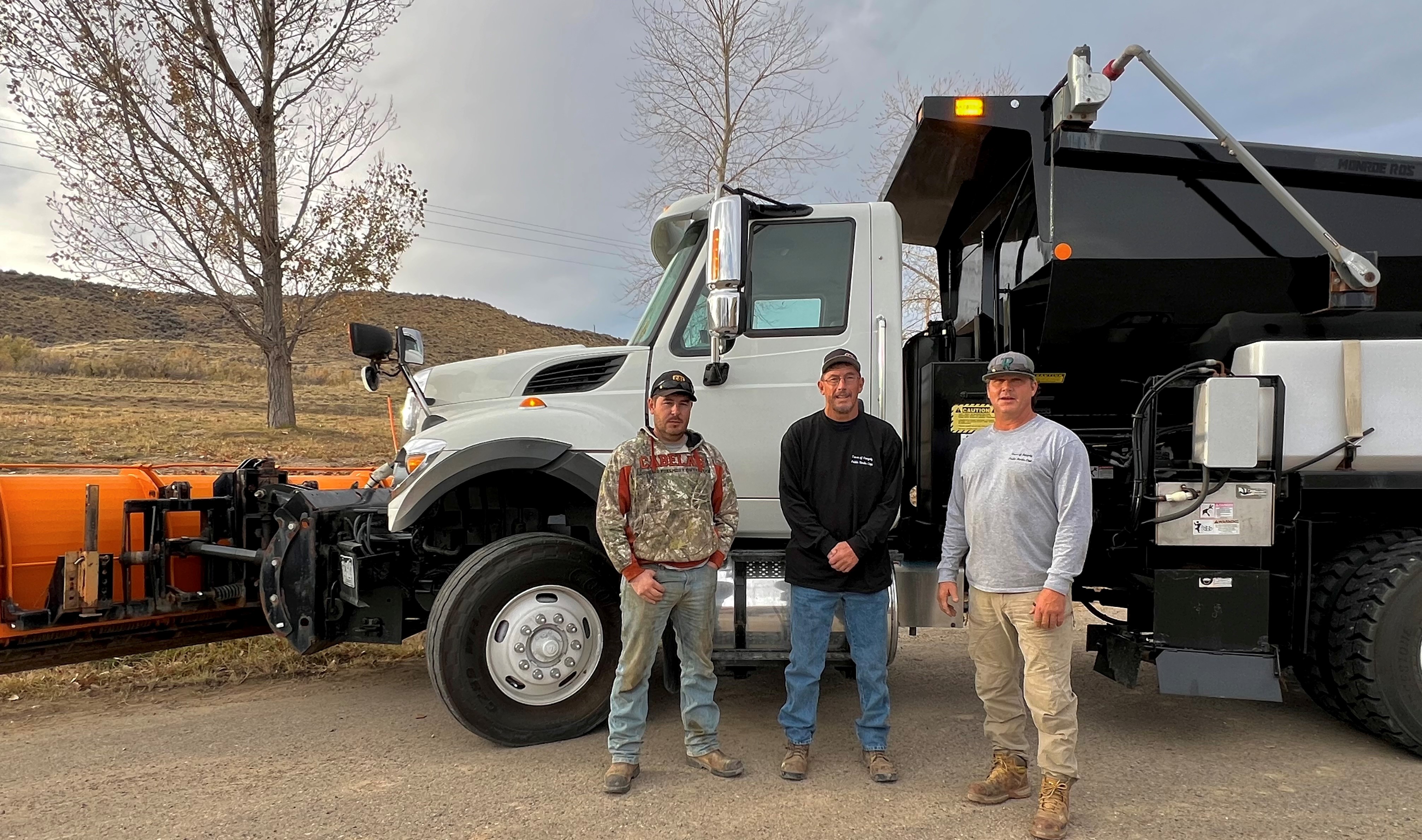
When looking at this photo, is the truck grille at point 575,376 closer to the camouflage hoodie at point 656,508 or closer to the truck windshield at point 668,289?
the truck windshield at point 668,289

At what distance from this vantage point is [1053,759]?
3195 millimetres

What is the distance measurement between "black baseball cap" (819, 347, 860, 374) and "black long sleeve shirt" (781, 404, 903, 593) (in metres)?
0.22

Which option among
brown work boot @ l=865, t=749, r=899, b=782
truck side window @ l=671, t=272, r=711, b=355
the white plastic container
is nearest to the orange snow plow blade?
truck side window @ l=671, t=272, r=711, b=355

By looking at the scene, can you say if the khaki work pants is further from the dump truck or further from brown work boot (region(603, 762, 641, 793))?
brown work boot (region(603, 762, 641, 793))

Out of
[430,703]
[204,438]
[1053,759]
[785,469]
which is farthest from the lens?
[204,438]

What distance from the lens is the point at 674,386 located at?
3.56 m

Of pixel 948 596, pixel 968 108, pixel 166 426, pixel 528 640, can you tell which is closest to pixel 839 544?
pixel 948 596

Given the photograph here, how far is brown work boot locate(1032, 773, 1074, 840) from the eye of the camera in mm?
3090

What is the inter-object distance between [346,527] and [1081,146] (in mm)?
4062

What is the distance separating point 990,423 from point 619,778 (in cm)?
237

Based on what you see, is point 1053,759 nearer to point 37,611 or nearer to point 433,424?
point 433,424

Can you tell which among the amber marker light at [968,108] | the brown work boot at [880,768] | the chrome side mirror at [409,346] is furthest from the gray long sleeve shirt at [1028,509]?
the chrome side mirror at [409,346]

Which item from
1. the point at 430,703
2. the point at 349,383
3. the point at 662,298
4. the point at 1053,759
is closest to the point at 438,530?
the point at 430,703

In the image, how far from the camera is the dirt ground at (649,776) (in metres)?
3.20
